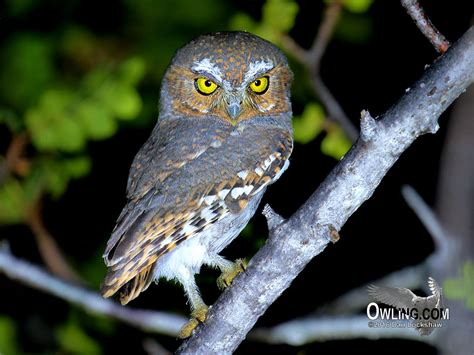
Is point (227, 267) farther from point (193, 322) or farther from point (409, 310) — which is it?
point (409, 310)

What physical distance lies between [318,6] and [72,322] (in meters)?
3.98

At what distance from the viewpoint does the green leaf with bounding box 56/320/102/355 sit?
5211 millimetres

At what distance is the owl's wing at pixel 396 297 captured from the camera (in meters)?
3.47

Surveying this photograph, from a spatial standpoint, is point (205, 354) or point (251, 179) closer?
point (205, 354)

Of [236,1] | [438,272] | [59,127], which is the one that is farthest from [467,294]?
[236,1]

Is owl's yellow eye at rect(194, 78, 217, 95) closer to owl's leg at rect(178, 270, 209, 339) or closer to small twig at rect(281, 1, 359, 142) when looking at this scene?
small twig at rect(281, 1, 359, 142)

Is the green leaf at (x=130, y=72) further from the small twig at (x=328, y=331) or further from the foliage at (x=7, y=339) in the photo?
the foliage at (x=7, y=339)

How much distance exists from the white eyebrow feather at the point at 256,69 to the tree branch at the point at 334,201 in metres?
1.09

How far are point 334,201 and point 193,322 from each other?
1134 millimetres

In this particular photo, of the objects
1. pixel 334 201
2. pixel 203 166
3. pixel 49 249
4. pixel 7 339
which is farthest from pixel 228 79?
pixel 7 339

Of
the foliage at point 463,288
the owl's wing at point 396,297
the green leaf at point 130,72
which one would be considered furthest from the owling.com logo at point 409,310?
the green leaf at point 130,72

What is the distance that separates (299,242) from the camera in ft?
9.33

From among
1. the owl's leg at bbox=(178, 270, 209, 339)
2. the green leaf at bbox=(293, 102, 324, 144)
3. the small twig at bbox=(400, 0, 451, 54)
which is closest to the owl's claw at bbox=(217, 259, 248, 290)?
the owl's leg at bbox=(178, 270, 209, 339)

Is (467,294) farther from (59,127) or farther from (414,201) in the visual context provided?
(59,127)
